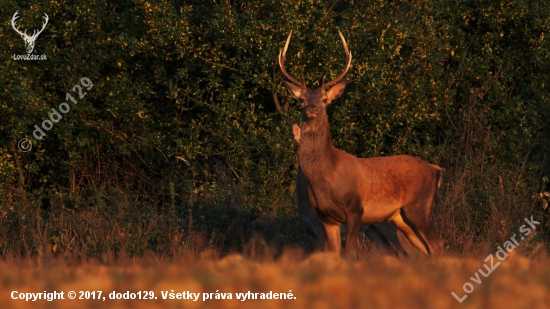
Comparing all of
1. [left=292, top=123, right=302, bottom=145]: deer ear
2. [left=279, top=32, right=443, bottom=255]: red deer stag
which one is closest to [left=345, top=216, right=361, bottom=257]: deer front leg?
[left=279, top=32, right=443, bottom=255]: red deer stag

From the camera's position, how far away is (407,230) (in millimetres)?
10586

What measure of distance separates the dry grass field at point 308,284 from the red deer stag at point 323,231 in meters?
4.41

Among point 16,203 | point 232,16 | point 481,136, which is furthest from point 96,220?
point 481,136

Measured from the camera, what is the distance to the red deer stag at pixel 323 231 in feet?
33.5

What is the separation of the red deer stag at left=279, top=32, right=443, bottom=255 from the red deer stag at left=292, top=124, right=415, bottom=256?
155 mm

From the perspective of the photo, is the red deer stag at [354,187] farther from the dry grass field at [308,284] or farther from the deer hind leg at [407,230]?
the dry grass field at [308,284]

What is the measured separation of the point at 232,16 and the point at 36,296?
9.82 metres

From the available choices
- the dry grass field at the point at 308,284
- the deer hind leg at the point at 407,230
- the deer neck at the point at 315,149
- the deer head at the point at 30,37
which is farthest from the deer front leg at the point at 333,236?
the deer head at the point at 30,37

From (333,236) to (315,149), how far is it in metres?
0.95

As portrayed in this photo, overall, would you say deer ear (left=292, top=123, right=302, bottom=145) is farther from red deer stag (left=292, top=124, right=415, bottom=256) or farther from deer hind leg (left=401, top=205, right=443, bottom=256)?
deer hind leg (left=401, top=205, right=443, bottom=256)

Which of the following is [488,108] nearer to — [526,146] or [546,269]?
[526,146]

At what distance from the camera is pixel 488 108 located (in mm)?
15734

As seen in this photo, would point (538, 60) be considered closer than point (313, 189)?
No

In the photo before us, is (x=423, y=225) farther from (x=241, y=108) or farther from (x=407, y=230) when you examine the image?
(x=241, y=108)
